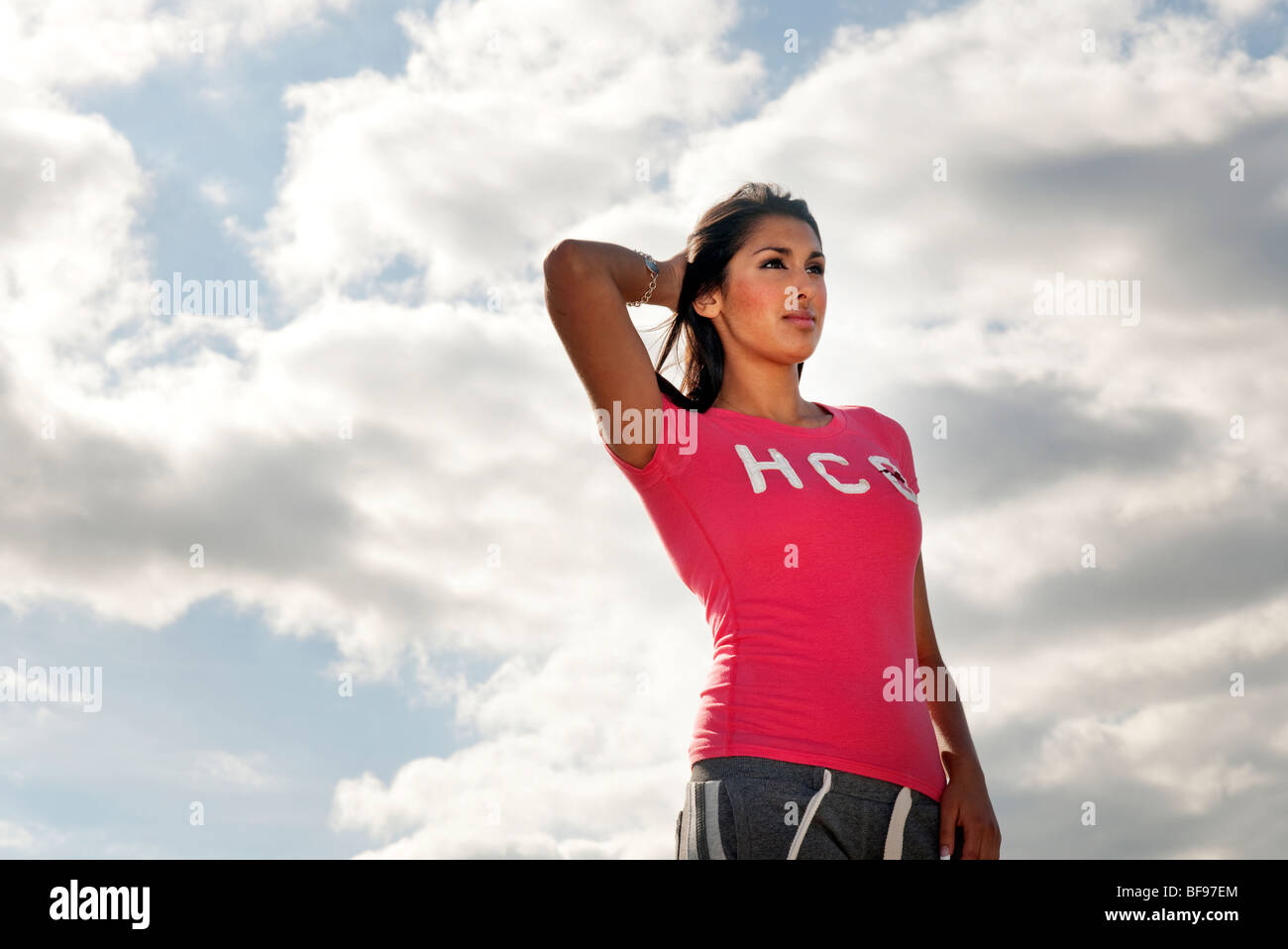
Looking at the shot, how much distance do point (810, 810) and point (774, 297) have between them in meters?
1.58

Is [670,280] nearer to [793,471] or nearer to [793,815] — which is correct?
[793,471]

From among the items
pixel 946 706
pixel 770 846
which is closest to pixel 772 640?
pixel 770 846

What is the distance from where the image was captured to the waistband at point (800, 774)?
308 centimetres

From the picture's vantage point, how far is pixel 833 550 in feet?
10.8

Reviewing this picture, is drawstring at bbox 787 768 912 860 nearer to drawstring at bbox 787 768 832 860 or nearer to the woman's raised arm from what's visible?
drawstring at bbox 787 768 832 860

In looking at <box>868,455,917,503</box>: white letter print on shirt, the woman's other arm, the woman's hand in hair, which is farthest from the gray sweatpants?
the woman's hand in hair

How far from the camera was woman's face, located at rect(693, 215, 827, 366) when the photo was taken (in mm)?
3762

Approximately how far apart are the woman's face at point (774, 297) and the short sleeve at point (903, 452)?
19.3 inches

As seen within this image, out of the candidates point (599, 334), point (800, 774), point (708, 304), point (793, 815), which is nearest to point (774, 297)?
point (708, 304)

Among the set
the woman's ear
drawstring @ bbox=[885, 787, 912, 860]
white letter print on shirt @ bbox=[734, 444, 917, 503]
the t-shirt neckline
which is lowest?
drawstring @ bbox=[885, 787, 912, 860]

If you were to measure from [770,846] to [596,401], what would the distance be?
1321mm
